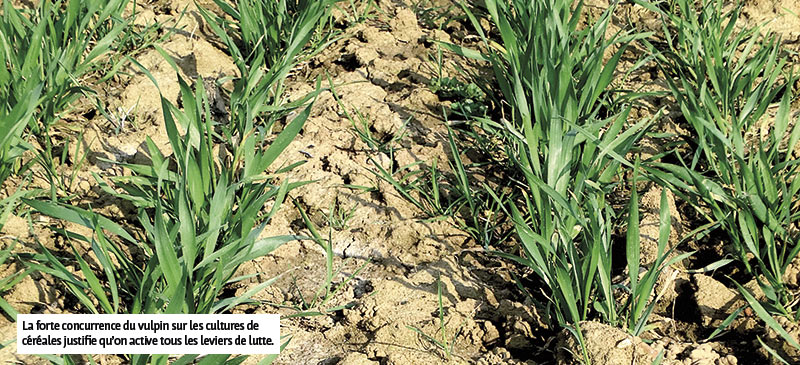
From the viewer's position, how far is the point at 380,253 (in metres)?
2.18

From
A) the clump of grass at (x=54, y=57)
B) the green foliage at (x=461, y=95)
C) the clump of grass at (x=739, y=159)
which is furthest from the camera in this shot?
the green foliage at (x=461, y=95)

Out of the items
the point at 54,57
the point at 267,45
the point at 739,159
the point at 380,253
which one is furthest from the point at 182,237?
the point at 739,159

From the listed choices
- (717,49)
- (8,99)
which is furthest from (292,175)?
(717,49)

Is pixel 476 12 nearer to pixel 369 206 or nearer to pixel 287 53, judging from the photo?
A: pixel 287 53

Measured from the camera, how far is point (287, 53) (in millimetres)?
2600

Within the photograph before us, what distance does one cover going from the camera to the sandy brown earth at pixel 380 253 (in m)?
1.86

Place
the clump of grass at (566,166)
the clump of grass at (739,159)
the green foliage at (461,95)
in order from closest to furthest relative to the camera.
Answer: the clump of grass at (566,166), the clump of grass at (739,159), the green foliage at (461,95)

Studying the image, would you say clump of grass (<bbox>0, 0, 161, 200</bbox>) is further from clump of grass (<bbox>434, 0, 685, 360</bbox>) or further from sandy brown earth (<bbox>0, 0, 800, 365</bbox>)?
clump of grass (<bbox>434, 0, 685, 360</bbox>)

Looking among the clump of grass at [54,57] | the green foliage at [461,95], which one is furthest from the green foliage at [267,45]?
the green foliage at [461,95]

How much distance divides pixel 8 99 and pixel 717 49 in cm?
225

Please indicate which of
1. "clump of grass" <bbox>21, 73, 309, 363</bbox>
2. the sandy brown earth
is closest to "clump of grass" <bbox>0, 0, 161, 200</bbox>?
the sandy brown earth

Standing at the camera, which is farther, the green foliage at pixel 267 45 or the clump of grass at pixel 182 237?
the green foliage at pixel 267 45

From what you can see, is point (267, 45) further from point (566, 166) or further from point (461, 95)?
point (566, 166)

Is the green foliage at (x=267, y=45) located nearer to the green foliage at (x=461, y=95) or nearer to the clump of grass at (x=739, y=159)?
the green foliage at (x=461, y=95)
